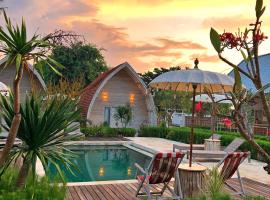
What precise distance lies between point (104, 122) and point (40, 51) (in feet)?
67.8

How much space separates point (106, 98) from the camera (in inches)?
1005

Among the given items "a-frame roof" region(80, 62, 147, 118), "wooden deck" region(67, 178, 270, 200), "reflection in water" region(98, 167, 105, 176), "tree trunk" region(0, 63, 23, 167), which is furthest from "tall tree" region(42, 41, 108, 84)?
"tree trunk" region(0, 63, 23, 167)

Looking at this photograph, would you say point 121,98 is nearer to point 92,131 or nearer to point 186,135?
point 92,131

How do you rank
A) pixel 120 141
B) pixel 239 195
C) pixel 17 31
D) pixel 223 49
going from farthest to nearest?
pixel 120 141 → pixel 239 195 → pixel 17 31 → pixel 223 49

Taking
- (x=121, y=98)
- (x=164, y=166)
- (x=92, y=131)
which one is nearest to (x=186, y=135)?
(x=92, y=131)

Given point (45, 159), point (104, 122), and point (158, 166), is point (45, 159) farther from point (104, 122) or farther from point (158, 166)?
point (104, 122)

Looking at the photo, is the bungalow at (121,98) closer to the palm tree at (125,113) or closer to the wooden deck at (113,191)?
the palm tree at (125,113)

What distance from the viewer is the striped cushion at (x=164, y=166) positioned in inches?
257

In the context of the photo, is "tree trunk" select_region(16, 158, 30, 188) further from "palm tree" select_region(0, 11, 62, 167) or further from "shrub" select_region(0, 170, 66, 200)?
"palm tree" select_region(0, 11, 62, 167)

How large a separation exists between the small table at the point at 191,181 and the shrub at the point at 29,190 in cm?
255

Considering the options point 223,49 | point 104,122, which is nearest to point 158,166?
point 223,49

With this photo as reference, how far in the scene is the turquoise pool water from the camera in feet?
37.0

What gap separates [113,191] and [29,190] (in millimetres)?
2686

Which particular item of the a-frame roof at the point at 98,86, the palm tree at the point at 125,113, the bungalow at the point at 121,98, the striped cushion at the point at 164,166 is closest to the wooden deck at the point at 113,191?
the striped cushion at the point at 164,166
